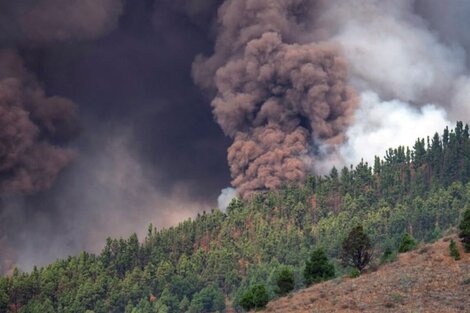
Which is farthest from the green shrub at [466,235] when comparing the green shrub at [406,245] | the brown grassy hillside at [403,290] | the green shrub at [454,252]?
the green shrub at [406,245]

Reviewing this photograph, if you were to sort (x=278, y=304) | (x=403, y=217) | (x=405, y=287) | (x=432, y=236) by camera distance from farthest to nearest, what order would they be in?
(x=403, y=217) < (x=432, y=236) < (x=278, y=304) < (x=405, y=287)

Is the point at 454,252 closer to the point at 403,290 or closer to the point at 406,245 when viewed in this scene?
the point at 403,290

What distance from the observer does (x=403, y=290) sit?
58500 mm

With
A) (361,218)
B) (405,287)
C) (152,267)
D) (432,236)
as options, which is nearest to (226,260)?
(152,267)

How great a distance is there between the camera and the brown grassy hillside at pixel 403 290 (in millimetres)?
→ 52844

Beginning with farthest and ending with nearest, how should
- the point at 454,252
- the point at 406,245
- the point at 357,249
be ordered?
the point at 406,245 → the point at 357,249 → the point at 454,252

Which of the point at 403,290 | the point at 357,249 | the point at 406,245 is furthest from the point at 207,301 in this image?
the point at 403,290

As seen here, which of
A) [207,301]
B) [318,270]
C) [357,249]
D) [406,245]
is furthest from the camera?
[207,301]

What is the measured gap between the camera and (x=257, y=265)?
7333 inches

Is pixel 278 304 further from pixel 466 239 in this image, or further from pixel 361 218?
pixel 361 218

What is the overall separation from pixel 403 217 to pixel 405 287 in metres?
124

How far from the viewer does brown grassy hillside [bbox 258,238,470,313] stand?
173 feet

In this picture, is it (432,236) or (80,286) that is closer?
(432,236)

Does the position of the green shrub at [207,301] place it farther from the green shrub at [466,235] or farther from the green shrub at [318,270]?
the green shrub at [466,235]
